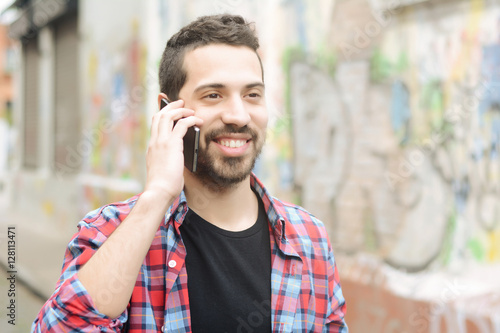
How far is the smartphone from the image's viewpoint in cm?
181

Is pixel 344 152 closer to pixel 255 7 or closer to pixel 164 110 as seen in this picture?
pixel 255 7

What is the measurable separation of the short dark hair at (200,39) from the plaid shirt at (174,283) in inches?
18.2

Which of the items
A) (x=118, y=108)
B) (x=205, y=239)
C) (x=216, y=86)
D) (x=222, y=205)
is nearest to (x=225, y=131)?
(x=216, y=86)

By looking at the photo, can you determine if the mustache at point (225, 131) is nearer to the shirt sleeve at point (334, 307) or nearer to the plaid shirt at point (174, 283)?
the plaid shirt at point (174, 283)

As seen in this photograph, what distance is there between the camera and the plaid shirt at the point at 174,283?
1.49m

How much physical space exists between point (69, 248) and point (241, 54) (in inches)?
34.9

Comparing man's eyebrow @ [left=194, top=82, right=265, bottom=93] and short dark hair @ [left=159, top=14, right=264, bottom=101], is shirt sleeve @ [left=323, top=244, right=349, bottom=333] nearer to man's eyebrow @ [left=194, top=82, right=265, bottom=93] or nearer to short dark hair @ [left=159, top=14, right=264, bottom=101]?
man's eyebrow @ [left=194, top=82, right=265, bottom=93]

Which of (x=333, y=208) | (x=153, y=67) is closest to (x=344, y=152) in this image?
(x=333, y=208)

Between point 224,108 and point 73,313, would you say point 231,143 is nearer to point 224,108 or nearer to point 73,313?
point 224,108

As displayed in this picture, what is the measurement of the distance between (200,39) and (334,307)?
1.08 meters

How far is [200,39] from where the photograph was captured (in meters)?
1.94

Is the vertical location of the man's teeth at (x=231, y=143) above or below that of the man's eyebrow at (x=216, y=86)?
below

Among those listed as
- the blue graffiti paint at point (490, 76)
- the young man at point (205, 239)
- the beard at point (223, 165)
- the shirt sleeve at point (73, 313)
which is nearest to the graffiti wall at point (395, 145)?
the blue graffiti paint at point (490, 76)

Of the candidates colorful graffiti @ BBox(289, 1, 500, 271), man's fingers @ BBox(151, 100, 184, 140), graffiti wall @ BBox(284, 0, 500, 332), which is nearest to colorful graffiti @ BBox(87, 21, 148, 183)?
graffiti wall @ BBox(284, 0, 500, 332)
